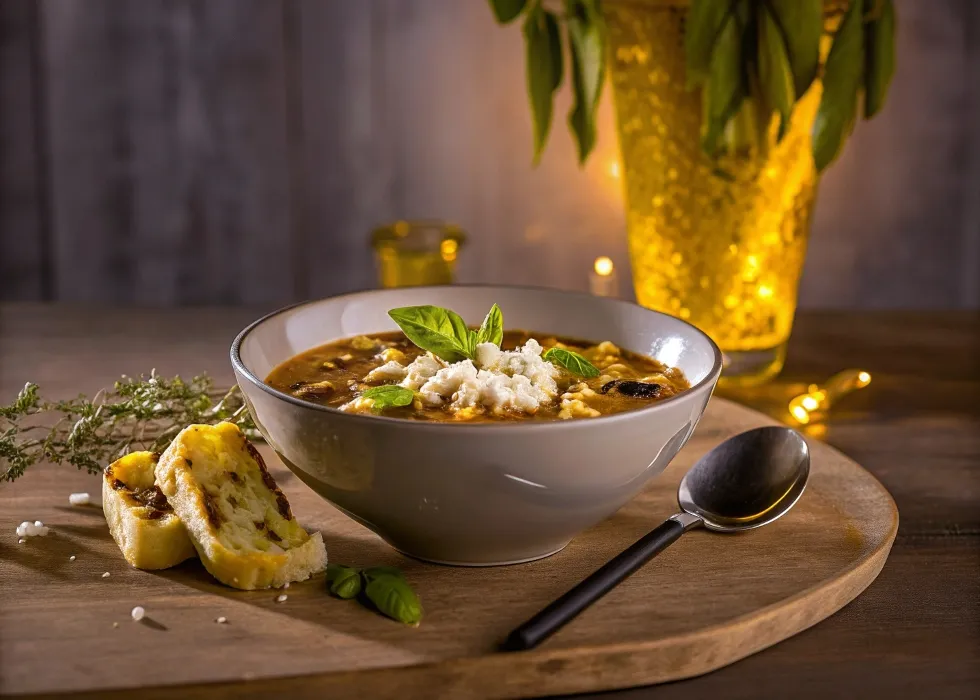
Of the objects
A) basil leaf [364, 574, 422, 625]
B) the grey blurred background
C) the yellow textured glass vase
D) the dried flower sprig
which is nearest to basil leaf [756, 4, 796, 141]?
the yellow textured glass vase

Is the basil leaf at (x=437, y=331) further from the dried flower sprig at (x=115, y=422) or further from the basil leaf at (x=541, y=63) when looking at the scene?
the basil leaf at (x=541, y=63)

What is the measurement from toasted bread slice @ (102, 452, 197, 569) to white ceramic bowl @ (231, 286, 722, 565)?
0.17 m

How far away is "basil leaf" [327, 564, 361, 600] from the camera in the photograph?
1.34m

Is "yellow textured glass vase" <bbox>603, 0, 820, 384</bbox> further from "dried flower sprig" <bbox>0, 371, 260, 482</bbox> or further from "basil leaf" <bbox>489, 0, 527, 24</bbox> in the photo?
"dried flower sprig" <bbox>0, 371, 260, 482</bbox>

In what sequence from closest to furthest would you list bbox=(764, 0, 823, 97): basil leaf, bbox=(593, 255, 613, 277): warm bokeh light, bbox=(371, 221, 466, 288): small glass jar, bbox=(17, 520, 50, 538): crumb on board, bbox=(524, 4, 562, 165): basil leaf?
bbox=(17, 520, 50, 538): crumb on board
bbox=(764, 0, 823, 97): basil leaf
bbox=(524, 4, 562, 165): basil leaf
bbox=(371, 221, 466, 288): small glass jar
bbox=(593, 255, 613, 277): warm bokeh light

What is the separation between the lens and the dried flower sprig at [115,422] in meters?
1.70

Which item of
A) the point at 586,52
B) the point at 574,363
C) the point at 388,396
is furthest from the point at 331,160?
the point at 388,396

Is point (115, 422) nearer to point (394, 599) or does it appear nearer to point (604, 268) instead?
point (394, 599)

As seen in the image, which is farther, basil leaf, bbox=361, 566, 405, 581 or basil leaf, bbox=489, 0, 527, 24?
basil leaf, bbox=489, 0, 527, 24

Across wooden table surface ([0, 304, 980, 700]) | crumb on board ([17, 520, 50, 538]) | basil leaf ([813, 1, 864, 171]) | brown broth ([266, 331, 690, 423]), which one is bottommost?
wooden table surface ([0, 304, 980, 700])

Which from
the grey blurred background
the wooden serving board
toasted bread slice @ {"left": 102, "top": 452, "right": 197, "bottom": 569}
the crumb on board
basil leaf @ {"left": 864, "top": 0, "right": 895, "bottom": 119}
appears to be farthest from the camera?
the grey blurred background

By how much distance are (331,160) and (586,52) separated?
1.58 meters

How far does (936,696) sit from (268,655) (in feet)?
2.41

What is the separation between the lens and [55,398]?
2.21 metres
